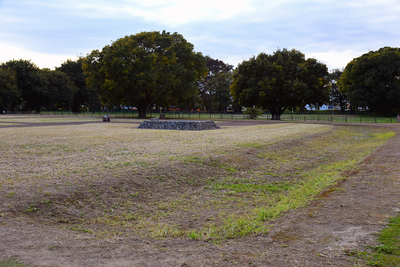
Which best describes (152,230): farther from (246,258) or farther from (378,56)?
(378,56)

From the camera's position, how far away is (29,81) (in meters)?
60.9

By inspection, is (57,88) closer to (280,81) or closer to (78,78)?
(78,78)

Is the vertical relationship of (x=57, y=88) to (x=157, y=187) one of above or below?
above

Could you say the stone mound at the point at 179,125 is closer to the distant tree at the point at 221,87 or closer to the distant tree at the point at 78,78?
the distant tree at the point at 221,87

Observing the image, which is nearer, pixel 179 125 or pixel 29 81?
pixel 179 125

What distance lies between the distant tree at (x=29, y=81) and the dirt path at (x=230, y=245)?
62.6 metres

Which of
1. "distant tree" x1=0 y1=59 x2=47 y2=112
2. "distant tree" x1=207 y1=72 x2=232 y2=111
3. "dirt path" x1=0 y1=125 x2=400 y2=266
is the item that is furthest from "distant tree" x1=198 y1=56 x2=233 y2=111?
"dirt path" x1=0 y1=125 x2=400 y2=266

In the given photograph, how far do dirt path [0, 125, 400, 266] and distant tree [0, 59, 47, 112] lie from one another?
205ft

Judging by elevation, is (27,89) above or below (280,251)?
above

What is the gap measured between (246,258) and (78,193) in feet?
13.5

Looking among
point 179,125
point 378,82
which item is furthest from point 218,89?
point 179,125

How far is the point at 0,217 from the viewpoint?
18.0 ft

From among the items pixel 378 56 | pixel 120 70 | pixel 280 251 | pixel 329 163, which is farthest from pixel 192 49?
pixel 280 251

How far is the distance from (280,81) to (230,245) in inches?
1664
